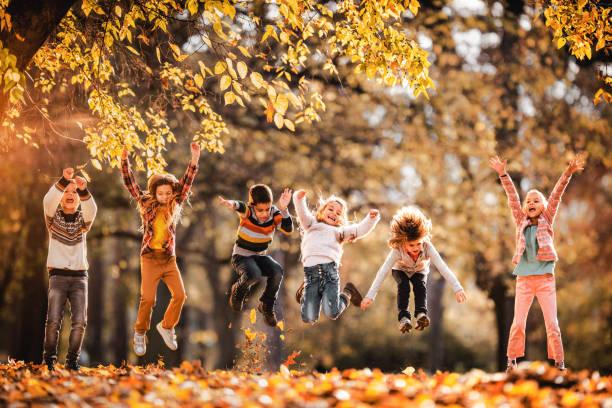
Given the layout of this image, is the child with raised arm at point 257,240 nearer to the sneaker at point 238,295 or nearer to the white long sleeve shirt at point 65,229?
the sneaker at point 238,295

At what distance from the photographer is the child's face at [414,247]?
30.8ft

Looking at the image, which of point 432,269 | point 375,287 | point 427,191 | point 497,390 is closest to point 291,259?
point 432,269

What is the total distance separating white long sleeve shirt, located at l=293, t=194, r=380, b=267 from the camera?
9133mm

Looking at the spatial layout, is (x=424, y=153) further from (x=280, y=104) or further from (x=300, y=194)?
(x=280, y=104)

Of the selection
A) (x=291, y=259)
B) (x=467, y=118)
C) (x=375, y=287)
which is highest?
(x=467, y=118)

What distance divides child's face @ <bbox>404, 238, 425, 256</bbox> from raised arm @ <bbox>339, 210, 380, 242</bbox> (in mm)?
563

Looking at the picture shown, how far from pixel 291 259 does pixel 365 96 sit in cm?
782

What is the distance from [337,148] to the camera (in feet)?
55.6

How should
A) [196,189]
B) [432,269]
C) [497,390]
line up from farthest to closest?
1. [432,269]
2. [196,189]
3. [497,390]

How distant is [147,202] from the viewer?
884 cm

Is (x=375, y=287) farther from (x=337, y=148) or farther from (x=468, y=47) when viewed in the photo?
(x=468, y=47)

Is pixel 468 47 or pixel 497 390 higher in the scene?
pixel 468 47

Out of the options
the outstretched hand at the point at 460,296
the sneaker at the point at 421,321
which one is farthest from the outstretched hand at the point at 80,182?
the outstretched hand at the point at 460,296

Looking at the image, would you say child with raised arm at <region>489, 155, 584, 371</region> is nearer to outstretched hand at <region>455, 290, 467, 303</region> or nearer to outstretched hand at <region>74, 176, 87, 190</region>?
outstretched hand at <region>455, 290, 467, 303</region>
